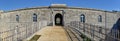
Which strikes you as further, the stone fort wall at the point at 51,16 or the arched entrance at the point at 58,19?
the arched entrance at the point at 58,19

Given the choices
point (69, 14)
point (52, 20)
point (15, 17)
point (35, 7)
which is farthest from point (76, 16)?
point (15, 17)

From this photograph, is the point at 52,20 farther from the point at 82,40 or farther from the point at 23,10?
the point at 82,40

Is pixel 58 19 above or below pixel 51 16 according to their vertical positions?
below

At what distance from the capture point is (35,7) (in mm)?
39844

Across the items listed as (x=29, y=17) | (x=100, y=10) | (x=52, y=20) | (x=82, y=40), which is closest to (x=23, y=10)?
(x=29, y=17)

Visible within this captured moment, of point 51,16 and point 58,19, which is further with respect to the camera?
point 58,19

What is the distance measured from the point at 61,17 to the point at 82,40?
23.2m

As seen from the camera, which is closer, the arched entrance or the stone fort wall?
the stone fort wall

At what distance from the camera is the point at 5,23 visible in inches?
1612

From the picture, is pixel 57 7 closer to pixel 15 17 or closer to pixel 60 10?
pixel 60 10

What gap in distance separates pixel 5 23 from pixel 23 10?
3.69 metres

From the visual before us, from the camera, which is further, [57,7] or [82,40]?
[57,7]

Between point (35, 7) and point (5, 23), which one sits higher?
point (35, 7)

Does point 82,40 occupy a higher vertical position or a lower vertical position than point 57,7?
lower
